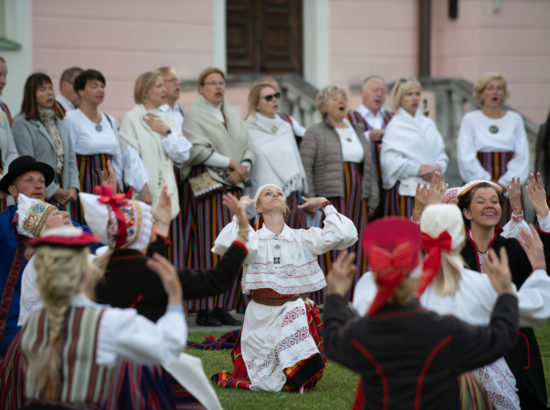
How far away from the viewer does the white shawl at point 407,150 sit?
8.52m

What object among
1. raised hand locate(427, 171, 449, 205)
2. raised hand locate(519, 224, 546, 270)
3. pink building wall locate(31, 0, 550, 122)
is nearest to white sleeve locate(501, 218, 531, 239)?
raised hand locate(427, 171, 449, 205)

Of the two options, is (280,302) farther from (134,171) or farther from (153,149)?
(153,149)

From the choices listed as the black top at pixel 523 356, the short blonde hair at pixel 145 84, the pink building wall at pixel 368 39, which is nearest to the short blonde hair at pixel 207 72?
the short blonde hair at pixel 145 84

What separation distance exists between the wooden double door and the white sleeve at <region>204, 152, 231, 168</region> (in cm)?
466

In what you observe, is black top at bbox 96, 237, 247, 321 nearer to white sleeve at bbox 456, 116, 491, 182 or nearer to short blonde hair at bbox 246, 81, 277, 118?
short blonde hair at bbox 246, 81, 277, 118

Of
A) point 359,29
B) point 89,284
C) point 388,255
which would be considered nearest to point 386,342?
point 388,255

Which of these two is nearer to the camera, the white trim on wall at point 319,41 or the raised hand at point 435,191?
the raised hand at point 435,191

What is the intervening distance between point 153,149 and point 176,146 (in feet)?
0.78

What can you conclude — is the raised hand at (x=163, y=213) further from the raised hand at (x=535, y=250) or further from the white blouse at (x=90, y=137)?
the white blouse at (x=90, y=137)

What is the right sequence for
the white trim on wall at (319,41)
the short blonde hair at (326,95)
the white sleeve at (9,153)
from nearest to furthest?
the white sleeve at (9,153) < the short blonde hair at (326,95) < the white trim on wall at (319,41)

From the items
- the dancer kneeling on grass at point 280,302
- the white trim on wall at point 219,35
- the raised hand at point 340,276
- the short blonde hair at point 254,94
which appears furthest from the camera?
the white trim on wall at point 219,35

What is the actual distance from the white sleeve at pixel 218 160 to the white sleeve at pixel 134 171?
54cm

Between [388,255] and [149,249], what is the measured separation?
5.18 feet

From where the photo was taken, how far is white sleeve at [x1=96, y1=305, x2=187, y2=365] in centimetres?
341
